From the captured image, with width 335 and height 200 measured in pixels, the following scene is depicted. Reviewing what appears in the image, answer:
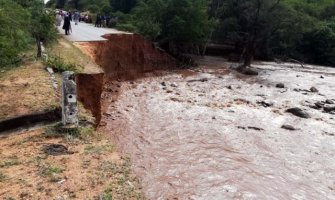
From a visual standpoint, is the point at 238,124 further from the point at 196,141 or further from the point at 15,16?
the point at 15,16

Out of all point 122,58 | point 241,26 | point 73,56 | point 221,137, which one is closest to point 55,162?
point 221,137

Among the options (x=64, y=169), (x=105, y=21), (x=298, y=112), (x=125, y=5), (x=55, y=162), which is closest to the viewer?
(x=64, y=169)

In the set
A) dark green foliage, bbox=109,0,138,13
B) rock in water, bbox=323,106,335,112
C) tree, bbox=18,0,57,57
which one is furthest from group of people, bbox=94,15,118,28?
rock in water, bbox=323,106,335,112

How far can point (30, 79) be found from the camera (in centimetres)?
1547

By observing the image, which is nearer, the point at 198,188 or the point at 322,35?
the point at 198,188

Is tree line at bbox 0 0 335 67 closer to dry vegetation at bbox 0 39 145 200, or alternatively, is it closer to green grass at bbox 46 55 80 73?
green grass at bbox 46 55 80 73

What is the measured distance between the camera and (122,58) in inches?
1217

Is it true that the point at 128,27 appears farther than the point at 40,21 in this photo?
Yes

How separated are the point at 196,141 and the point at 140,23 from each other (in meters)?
22.4

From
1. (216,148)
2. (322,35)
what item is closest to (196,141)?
(216,148)

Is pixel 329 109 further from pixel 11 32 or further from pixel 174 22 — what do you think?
pixel 174 22

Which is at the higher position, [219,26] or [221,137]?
[219,26]

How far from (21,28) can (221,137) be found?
10827mm

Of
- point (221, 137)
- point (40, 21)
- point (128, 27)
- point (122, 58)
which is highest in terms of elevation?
point (40, 21)
